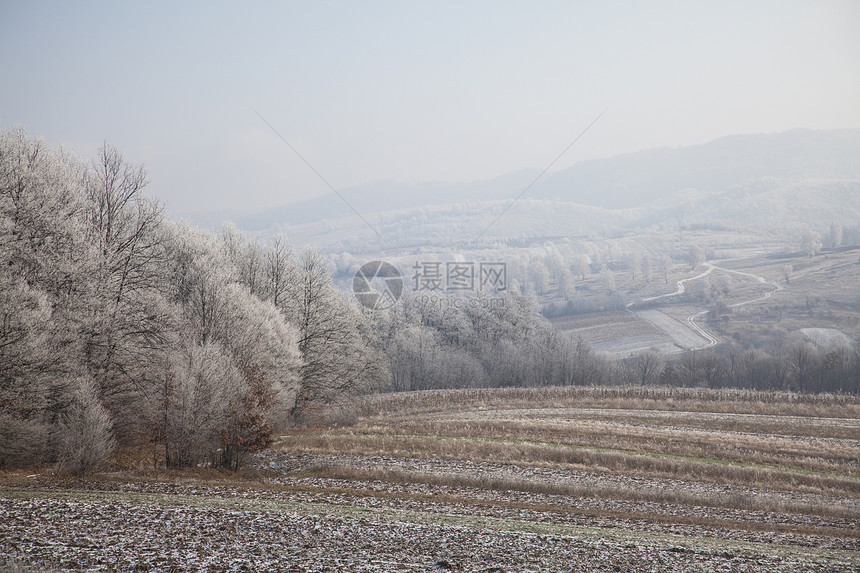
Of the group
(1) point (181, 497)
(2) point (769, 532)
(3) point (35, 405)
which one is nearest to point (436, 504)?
(1) point (181, 497)

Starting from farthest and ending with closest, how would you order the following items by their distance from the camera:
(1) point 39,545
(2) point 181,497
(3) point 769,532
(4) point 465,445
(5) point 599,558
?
1. (4) point 465,445
2. (3) point 769,532
3. (2) point 181,497
4. (5) point 599,558
5. (1) point 39,545

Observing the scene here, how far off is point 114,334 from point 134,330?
154 cm

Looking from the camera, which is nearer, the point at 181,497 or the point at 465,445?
the point at 181,497

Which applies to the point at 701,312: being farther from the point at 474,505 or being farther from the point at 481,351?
the point at 474,505

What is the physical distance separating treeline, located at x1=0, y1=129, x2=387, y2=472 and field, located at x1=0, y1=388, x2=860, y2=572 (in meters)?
2.23

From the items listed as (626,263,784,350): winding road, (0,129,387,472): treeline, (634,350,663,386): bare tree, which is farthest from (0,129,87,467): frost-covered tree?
(626,263,784,350): winding road

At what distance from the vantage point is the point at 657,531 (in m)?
18.5

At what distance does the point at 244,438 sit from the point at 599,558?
17.5 meters

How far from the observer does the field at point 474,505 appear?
13.3m

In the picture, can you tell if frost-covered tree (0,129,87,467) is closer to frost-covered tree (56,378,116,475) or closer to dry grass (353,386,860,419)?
frost-covered tree (56,378,116,475)

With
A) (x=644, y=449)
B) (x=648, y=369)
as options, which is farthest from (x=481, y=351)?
(x=644, y=449)

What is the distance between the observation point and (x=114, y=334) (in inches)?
1062

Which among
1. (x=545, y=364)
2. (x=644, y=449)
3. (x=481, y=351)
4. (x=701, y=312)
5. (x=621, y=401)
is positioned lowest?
(x=621, y=401)

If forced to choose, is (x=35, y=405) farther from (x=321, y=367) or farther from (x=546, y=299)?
(x=546, y=299)
